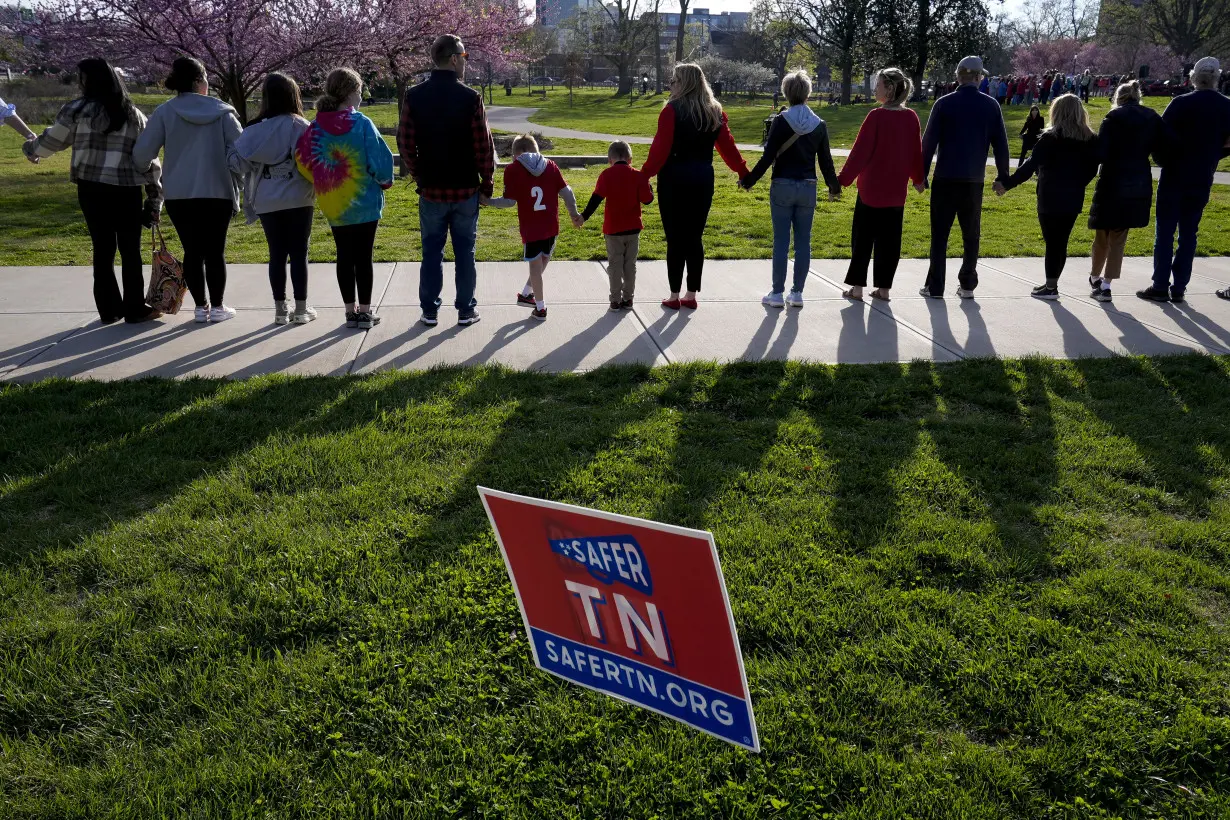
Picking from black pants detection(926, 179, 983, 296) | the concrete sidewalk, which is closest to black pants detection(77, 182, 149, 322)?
the concrete sidewalk

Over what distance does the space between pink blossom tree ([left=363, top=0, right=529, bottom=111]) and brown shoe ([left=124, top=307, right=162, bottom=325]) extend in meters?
9.15

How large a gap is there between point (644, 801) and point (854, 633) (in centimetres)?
106

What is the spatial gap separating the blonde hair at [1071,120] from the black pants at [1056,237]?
68 cm

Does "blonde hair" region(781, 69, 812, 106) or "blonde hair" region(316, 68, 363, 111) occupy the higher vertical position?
"blonde hair" region(781, 69, 812, 106)

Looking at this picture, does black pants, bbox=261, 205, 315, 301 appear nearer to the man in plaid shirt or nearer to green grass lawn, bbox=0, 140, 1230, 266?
the man in plaid shirt

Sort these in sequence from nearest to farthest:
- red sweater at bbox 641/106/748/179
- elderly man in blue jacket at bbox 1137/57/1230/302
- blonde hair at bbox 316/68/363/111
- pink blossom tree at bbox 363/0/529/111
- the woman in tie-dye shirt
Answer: blonde hair at bbox 316/68/363/111, the woman in tie-dye shirt, red sweater at bbox 641/106/748/179, elderly man in blue jacket at bbox 1137/57/1230/302, pink blossom tree at bbox 363/0/529/111

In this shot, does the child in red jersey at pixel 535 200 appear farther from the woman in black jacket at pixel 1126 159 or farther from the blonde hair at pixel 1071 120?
the woman in black jacket at pixel 1126 159

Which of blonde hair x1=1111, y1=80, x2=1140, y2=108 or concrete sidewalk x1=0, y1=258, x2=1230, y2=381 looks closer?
concrete sidewalk x1=0, y1=258, x2=1230, y2=381

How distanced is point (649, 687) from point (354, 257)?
5.36m

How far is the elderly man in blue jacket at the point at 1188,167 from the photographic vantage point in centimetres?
751

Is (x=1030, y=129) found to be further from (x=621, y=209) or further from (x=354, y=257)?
(x=354, y=257)

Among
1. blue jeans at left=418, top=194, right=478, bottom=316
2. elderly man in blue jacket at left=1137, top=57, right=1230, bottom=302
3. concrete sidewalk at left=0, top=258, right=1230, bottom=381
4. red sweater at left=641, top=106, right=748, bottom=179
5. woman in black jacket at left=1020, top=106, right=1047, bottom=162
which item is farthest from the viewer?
woman in black jacket at left=1020, top=106, right=1047, bottom=162

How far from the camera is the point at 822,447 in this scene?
465 centimetres

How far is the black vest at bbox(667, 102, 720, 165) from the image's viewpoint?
22.5ft
